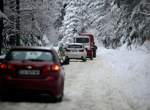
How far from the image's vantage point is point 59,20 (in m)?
69.8

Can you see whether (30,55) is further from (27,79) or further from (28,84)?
(28,84)

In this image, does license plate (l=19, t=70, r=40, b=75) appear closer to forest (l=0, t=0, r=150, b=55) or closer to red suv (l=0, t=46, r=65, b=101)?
red suv (l=0, t=46, r=65, b=101)

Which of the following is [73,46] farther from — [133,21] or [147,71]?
[147,71]

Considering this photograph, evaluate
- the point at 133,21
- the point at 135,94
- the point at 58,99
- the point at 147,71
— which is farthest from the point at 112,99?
the point at 133,21

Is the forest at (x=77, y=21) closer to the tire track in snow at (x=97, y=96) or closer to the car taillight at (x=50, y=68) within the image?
the tire track in snow at (x=97, y=96)

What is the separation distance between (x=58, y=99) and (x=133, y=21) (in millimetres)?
18045

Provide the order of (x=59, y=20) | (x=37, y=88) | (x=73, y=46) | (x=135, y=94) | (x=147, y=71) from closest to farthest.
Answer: (x=37, y=88) < (x=135, y=94) < (x=147, y=71) < (x=73, y=46) < (x=59, y=20)

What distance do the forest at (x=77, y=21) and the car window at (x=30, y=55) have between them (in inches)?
502

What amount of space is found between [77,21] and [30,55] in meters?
51.0

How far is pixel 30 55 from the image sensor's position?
271 inches

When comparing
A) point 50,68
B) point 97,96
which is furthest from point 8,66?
point 97,96

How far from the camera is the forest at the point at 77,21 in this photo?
23650 mm

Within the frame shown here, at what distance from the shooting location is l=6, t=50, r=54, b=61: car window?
22.4ft

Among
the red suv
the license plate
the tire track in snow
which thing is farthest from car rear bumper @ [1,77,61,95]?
the tire track in snow
